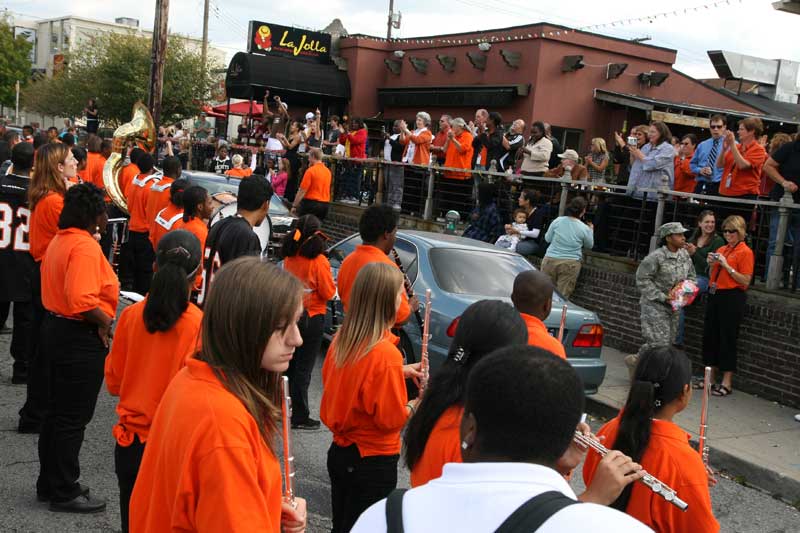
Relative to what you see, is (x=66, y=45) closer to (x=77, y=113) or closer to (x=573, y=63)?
(x=77, y=113)

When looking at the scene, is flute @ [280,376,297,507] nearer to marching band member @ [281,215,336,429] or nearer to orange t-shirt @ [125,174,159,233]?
marching band member @ [281,215,336,429]

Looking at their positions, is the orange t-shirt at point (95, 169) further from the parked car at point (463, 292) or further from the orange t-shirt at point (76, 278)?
the orange t-shirt at point (76, 278)

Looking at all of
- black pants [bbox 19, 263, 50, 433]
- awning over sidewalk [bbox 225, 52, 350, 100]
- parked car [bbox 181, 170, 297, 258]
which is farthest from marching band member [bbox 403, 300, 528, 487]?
awning over sidewalk [bbox 225, 52, 350, 100]

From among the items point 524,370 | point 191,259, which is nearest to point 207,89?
point 191,259

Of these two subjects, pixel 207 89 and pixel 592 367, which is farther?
pixel 207 89

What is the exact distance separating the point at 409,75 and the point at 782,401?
18094mm

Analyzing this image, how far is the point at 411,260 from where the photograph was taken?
8617mm

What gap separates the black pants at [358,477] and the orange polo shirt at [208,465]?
1540 millimetres

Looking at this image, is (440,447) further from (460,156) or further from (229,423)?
(460,156)

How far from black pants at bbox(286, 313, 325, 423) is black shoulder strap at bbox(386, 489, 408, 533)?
16.3 ft

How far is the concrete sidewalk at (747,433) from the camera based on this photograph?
262 inches

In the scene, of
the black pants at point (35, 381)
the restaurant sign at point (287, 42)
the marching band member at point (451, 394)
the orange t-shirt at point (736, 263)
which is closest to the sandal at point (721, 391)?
the orange t-shirt at point (736, 263)

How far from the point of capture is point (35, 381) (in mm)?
5816

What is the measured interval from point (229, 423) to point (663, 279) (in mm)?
7465
